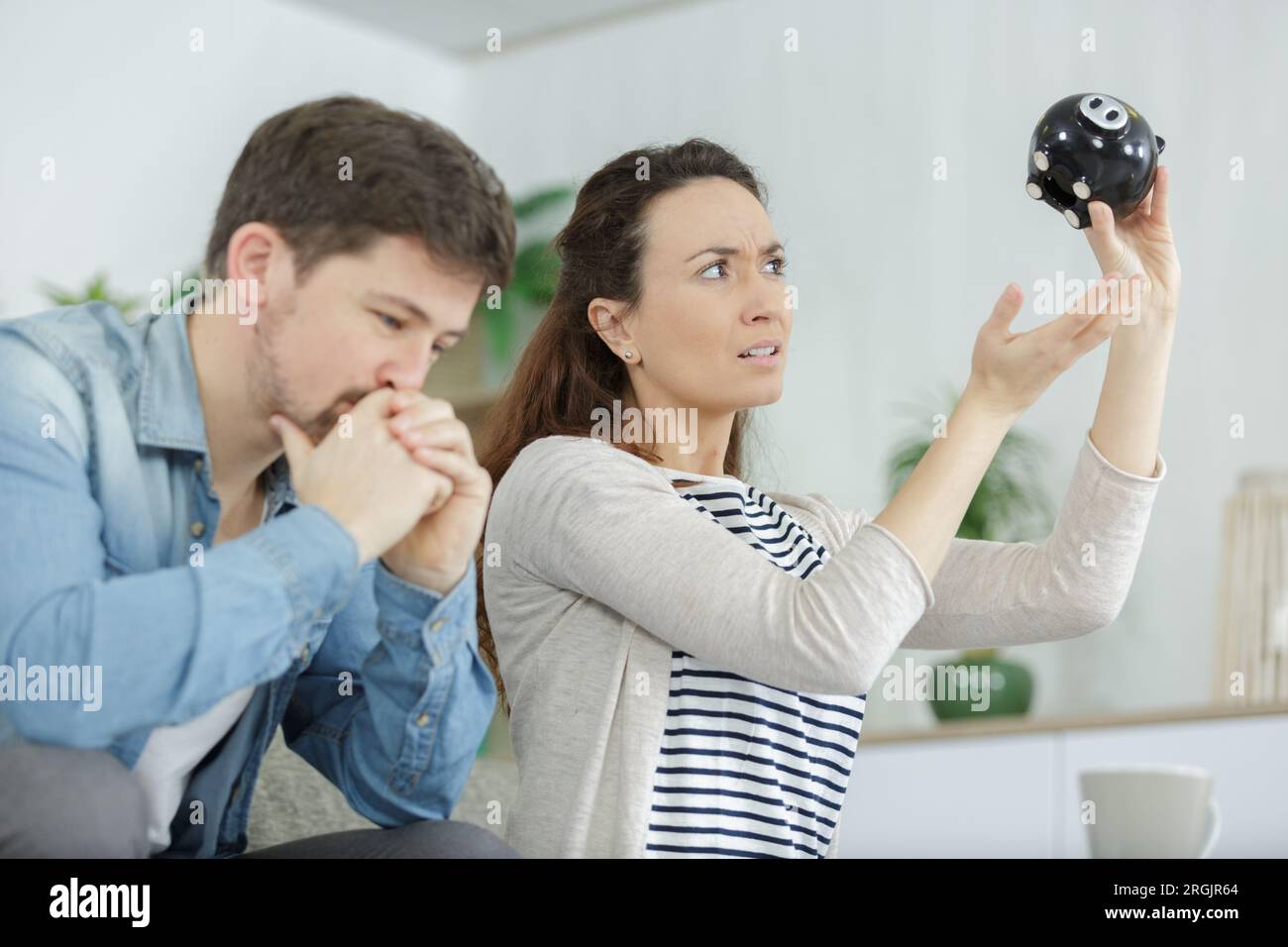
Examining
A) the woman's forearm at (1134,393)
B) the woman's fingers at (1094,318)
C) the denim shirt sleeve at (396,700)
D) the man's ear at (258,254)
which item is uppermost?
the man's ear at (258,254)

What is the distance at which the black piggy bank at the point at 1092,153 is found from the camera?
125 cm

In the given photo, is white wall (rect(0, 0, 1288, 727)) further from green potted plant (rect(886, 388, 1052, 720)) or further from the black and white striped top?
the black and white striped top

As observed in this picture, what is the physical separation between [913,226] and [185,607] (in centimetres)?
329

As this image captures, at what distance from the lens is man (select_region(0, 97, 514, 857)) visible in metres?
0.85

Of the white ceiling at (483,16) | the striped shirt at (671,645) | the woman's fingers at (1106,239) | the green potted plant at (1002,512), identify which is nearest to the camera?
the striped shirt at (671,645)

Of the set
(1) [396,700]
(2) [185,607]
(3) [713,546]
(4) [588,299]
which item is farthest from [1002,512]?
(2) [185,607]

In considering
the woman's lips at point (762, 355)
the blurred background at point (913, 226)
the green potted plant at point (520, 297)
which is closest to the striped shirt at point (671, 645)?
the woman's lips at point (762, 355)

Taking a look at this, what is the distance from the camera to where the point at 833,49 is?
4074mm

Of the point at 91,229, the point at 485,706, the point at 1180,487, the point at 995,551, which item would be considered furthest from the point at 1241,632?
the point at 91,229

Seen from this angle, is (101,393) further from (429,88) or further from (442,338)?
(429,88)

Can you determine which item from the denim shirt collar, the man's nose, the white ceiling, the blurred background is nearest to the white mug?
the man's nose

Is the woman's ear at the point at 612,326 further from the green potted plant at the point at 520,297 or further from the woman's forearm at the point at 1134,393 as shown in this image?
the green potted plant at the point at 520,297

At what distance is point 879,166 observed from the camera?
3947mm

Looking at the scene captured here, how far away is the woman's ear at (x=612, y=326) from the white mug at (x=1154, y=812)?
677mm
